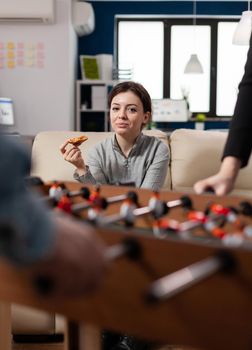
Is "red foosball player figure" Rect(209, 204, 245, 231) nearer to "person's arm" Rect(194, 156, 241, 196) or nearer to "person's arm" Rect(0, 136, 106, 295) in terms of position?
"person's arm" Rect(194, 156, 241, 196)

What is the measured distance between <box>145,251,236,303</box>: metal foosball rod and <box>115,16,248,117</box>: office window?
284 inches

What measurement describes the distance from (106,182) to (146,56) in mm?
5747

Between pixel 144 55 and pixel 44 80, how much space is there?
189 cm

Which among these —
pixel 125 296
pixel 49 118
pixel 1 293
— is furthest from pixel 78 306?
pixel 49 118

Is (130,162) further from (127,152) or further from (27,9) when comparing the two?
(27,9)

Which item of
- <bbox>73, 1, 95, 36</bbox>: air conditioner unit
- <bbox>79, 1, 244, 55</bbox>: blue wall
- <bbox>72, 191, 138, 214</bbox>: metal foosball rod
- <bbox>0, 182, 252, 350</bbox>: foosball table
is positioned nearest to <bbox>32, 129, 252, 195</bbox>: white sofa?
<bbox>72, 191, 138, 214</bbox>: metal foosball rod

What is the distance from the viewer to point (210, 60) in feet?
25.7

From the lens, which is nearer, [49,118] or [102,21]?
[49,118]

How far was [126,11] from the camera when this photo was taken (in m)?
7.67

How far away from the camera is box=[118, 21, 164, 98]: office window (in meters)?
7.91

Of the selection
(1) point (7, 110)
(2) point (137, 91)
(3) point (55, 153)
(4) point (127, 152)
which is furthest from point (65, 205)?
(1) point (7, 110)

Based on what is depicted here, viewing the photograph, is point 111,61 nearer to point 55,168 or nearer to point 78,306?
point 55,168

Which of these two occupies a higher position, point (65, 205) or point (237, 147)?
point (237, 147)

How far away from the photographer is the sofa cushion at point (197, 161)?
2.82m
